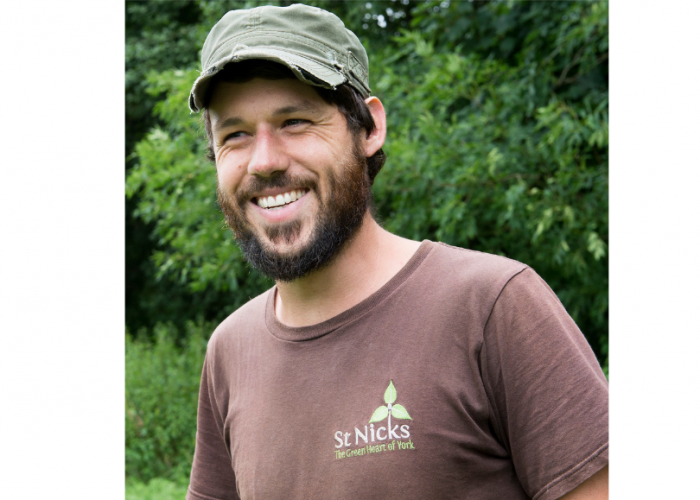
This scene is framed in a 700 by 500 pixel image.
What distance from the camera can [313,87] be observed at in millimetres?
1597

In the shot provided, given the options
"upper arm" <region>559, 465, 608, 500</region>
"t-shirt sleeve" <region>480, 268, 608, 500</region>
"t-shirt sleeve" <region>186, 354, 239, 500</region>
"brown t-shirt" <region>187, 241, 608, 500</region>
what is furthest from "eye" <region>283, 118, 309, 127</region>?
"upper arm" <region>559, 465, 608, 500</region>

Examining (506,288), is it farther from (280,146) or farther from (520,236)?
(520,236)

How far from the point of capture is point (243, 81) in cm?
157

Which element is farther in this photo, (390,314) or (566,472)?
(390,314)

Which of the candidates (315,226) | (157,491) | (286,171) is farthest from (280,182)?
(157,491)

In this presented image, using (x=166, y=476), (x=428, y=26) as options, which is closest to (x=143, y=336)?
(x=166, y=476)

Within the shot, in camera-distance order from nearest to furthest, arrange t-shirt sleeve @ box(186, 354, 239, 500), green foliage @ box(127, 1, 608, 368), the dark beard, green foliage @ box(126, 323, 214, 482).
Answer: the dark beard, t-shirt sleeve @ box(186, 354, 239, 500), green foliage @ box(127, 1, 608, 368), green foliage @ box(126, 323, 214, 482)

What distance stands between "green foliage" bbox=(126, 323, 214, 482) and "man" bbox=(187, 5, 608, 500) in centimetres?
407

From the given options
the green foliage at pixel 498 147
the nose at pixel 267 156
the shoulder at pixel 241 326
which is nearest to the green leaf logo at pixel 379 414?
the shoulder at pixel 241 326

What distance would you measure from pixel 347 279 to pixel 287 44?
593mm

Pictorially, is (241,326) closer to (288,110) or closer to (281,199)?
(281,199)

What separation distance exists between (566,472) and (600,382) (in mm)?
192

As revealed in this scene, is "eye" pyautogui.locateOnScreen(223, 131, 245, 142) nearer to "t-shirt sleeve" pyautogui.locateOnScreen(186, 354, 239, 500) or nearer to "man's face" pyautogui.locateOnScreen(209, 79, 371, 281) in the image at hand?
"man's face" pyautogui.locateOnScreen(209, 79, 371, 281)

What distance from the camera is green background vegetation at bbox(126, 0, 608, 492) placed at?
3.79m
